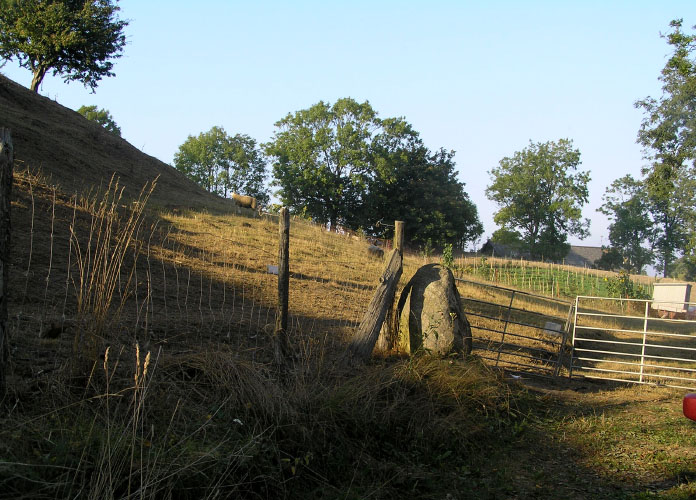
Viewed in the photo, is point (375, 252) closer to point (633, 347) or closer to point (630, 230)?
point (633, 347)

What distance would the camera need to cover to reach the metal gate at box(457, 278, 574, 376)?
32.8 ft

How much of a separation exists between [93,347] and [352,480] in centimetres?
238

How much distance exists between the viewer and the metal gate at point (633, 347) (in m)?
9.69

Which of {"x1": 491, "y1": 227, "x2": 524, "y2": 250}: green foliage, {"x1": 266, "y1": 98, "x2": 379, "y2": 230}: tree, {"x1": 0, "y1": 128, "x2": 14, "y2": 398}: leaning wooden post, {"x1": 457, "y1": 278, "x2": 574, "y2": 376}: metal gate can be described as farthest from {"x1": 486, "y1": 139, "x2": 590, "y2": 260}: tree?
{"x1": 0, "y1": 128, "x2": 14, "y2": 398}: leaning wooden post

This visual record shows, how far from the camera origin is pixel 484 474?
16.9 feet

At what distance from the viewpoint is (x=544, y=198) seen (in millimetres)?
70125

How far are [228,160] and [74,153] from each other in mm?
49587

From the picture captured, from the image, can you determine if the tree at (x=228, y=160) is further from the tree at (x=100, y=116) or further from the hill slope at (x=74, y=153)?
the hill slope at (x=74, y=153)

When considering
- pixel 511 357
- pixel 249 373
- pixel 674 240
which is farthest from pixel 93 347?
pixel 674 240

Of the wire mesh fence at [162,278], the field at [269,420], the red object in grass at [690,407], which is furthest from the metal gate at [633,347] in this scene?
the wire mesh fence at [162,278]

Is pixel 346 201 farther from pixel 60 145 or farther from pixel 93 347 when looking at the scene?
pixel 93 347

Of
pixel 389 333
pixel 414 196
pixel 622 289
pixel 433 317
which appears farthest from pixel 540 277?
pixel 389 333

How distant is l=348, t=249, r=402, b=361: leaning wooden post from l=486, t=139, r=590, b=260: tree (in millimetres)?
63559

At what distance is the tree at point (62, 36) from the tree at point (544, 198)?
51928 mm
